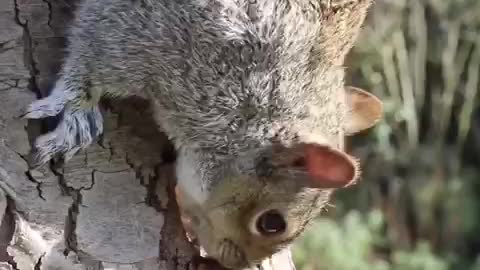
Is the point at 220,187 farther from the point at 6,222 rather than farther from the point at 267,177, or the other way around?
the point at 6,222

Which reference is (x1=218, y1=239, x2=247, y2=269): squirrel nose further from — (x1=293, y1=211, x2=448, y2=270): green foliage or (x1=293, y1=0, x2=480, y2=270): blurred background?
(x1=293, y1=0, x2=480, y2=270): blurred background

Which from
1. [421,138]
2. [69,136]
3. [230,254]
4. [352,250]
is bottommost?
[352,250]

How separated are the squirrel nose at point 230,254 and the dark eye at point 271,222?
0.17 feet

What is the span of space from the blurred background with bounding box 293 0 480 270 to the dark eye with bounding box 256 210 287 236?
1773mm

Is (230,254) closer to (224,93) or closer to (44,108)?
(224,93)

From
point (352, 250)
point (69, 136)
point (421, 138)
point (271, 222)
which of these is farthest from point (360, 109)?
point (421, 138)

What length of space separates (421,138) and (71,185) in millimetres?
2533

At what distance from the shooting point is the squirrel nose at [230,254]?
1498 millimetres

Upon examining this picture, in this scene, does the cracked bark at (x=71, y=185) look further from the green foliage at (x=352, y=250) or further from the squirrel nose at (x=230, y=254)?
the green foliage at (x=352, y=250)

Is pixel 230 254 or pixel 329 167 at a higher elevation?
pixel 329 167

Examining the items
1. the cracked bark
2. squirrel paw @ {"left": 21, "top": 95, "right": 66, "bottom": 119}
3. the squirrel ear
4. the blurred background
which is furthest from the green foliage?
squirrel paw @ {"left": 21, "top": 95, "right": 66, "bottom": 119}

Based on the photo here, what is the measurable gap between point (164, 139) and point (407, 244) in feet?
7.42

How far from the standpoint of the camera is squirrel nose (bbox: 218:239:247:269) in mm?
1498

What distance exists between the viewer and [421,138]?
3.70m
